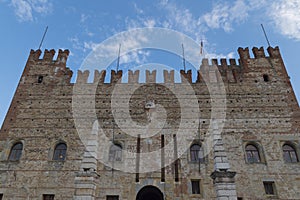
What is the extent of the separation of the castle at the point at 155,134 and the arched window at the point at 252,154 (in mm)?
44

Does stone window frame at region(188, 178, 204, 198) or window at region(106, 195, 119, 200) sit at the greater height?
stone window frame at region(188, 178, 204, 198)

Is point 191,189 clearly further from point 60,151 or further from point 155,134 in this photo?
point 60,151

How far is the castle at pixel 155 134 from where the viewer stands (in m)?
9.74

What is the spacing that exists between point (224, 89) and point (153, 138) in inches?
174

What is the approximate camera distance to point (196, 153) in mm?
10641

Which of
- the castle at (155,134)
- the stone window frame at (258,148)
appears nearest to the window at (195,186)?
the castle at (155,134)

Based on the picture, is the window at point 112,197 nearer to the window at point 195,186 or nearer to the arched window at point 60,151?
the arched window at point 60,151

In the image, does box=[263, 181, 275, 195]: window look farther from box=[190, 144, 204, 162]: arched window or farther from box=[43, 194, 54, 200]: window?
→ box=[43, 194, 54, 200]: window

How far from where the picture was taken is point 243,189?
31.5ft

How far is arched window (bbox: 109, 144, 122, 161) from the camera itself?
1052 centimetres

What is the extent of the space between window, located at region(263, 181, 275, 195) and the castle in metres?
0.04

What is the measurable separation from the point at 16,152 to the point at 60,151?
1.95m

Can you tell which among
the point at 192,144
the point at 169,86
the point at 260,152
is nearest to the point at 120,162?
the point at 192,144

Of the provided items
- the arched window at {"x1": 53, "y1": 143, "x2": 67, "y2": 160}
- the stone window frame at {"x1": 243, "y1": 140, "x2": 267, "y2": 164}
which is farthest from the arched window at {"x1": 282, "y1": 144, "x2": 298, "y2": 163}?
the arched window at {"x1": 53, "y1": 143, "x2": 67, "y2": 160}
